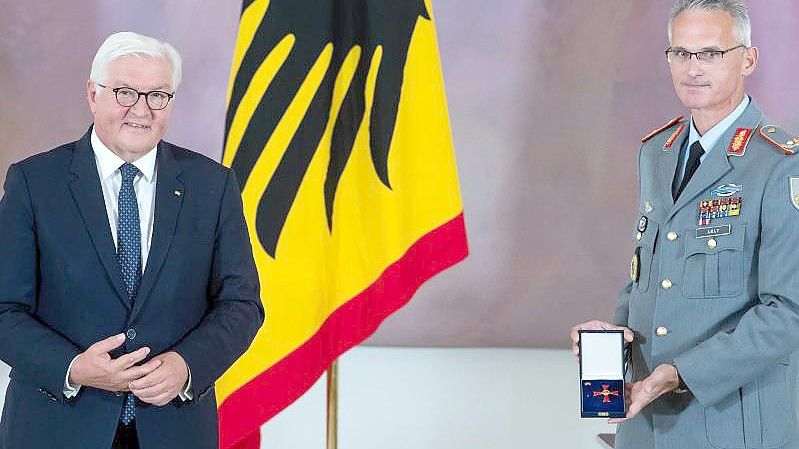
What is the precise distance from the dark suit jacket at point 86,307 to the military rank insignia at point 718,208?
81cm

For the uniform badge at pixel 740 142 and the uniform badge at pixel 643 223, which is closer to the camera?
the uniform badge at pixel 740 142

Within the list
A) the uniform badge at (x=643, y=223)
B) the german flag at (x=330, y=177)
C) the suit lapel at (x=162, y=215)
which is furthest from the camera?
the german flag at (x=330, y=177)

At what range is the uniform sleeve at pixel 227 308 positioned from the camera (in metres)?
1.58

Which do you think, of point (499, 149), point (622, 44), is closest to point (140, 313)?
point (499, 149)

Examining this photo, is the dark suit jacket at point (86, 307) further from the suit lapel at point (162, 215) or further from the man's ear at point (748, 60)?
the man's ear at point (748, 60)

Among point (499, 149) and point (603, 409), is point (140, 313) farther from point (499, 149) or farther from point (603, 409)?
point (499, 149)

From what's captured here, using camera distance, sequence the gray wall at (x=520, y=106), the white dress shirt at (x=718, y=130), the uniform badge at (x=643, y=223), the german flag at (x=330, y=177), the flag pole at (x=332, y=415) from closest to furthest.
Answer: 1. the white dress shirt at (x=718, y=130)
2. the uniform badge at (x=643, y=223)
3. the german flag at (x=330, y=177)
4. the flag pole at (x=332, y=415)
5. the gray wall at (x=520, y=106)

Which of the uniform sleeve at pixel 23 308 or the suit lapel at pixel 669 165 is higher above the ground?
the suit lapel at pixel 669 165

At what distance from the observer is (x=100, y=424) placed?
154 cm

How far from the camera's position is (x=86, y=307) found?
5.12ft

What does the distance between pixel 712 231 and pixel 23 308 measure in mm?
1157

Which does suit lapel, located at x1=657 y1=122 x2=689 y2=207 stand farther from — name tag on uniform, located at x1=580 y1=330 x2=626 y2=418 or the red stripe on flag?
the red stripe on flag

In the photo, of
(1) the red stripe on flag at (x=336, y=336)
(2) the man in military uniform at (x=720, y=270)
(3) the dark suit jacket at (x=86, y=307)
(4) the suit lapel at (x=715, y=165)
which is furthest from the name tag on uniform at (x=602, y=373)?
(1) the red stripe on flag at (x=336, y=336)

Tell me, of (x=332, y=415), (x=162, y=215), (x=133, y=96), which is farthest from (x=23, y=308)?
(x=332, y=415)
